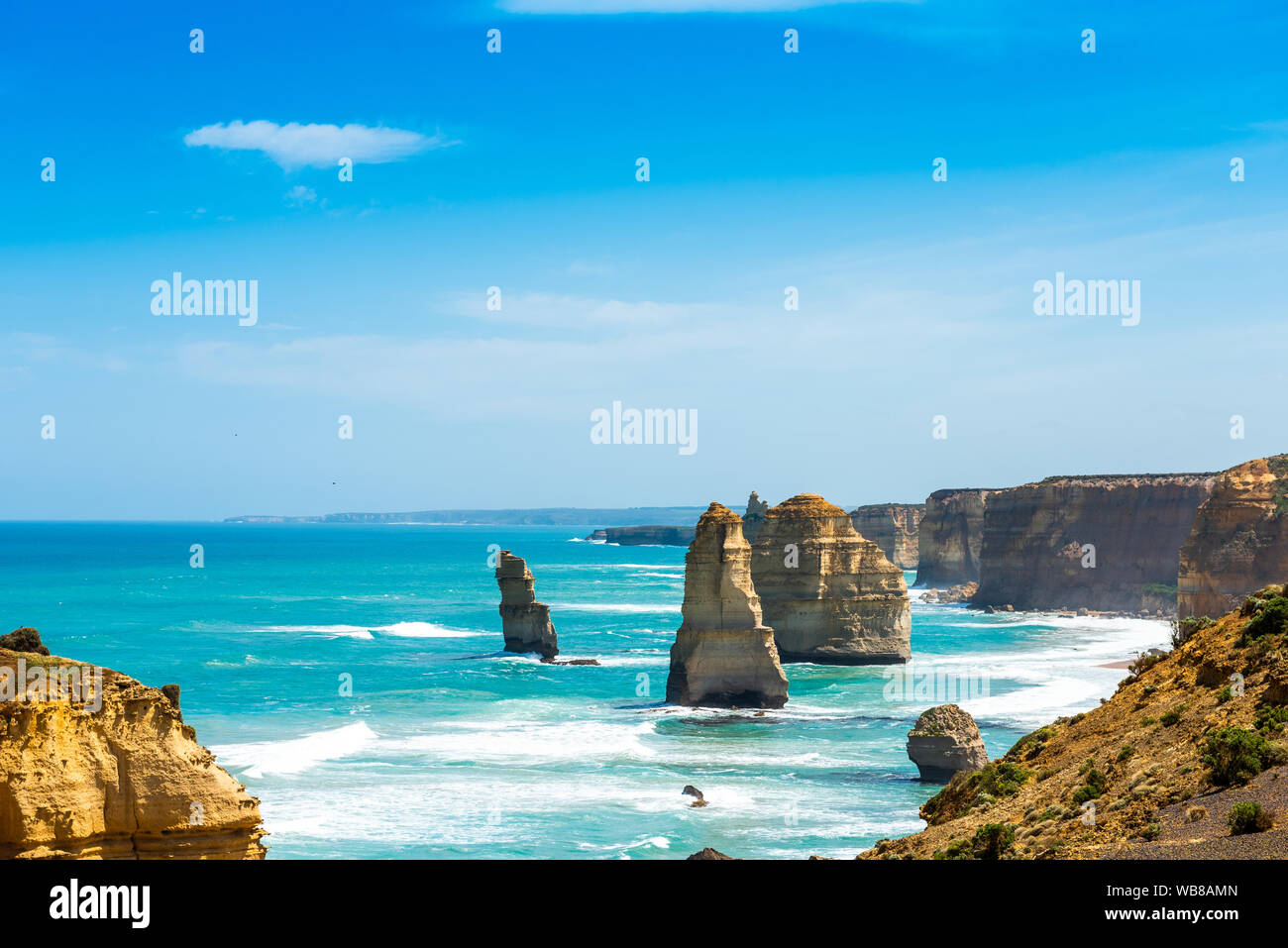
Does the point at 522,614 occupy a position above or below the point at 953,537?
below

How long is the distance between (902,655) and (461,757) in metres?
36.0

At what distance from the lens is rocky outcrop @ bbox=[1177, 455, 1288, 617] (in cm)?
6147

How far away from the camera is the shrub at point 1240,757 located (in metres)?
16.8

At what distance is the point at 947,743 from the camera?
36500 mm

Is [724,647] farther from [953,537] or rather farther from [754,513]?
[953,537]

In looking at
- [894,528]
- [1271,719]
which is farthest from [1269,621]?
[894,528]

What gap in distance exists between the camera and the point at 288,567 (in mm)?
193000

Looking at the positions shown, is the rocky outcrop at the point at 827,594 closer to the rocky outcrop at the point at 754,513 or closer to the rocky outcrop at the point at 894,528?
the rocky outcrop at the point at 754,513

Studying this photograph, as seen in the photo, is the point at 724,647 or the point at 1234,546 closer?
the point at 724,647

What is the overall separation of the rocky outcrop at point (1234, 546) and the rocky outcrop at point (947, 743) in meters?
30.7

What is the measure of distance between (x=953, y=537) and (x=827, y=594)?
81473mm
